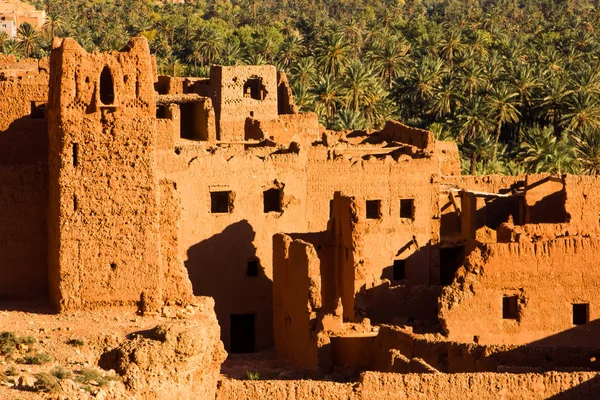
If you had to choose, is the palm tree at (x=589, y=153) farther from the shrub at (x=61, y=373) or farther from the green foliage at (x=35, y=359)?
the shrub at (x=61, y=373)

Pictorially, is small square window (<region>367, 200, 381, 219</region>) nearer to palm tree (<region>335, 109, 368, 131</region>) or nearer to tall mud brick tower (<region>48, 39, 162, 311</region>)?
tall mud brick tower (<region>48, 39, 162, 311</region>)

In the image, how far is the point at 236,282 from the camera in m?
46.9

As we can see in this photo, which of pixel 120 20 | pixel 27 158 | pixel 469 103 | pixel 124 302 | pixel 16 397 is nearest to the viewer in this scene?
pixel 16 397

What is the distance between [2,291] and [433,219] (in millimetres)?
14241

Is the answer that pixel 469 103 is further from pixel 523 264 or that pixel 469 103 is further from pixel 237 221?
pixel 523 264

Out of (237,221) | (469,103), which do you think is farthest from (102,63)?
(469,103)

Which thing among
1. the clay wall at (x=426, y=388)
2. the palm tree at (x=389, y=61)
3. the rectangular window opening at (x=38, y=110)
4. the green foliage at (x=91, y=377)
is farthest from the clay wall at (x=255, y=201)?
the palm tree at (x=389, y=61)

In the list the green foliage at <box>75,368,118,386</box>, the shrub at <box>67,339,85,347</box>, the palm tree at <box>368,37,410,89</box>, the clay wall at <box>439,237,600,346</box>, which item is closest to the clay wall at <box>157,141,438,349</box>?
the clay wall at <box>439,237,600,346</box>

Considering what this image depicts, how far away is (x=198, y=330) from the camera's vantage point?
32781 millimetres

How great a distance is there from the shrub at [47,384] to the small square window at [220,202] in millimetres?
18529

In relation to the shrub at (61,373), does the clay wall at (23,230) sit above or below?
above

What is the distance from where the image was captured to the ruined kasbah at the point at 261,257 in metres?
33.8

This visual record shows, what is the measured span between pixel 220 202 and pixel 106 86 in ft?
36.9

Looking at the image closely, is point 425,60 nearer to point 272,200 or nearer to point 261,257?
point 272,200
